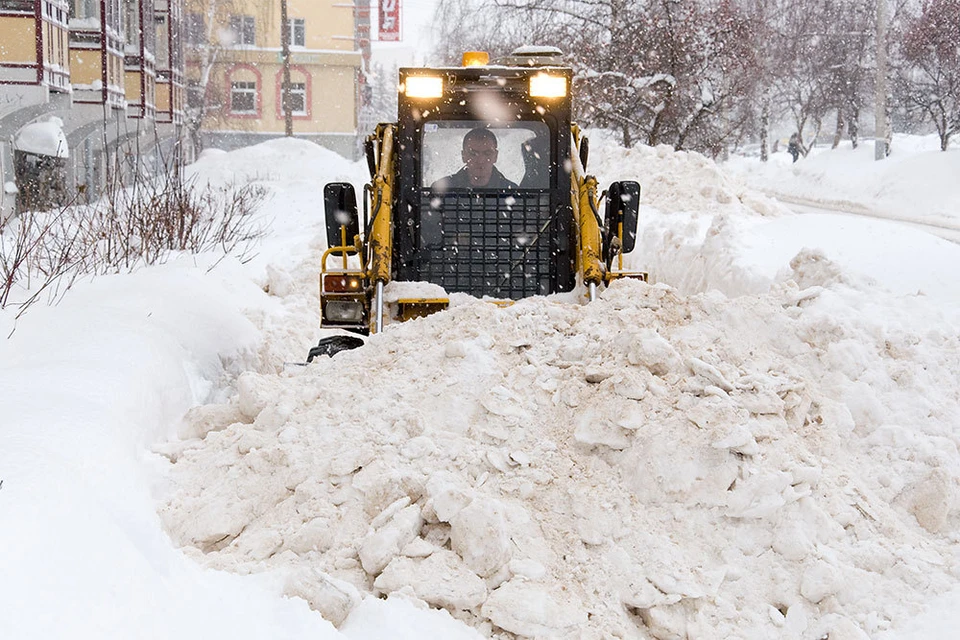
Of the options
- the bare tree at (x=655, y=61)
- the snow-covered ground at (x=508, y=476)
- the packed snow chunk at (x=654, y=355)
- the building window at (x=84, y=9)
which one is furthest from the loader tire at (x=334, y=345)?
the building window at (x=84, y=9)

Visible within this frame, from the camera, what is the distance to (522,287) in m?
7.56

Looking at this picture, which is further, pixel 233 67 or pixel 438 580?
pixel 233 67

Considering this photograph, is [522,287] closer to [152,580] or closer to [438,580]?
[438,580]

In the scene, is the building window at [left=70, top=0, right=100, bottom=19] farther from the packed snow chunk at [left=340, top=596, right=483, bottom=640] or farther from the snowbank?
the packed snow chunk at [left=340, top=596, right=483, bottom=640]

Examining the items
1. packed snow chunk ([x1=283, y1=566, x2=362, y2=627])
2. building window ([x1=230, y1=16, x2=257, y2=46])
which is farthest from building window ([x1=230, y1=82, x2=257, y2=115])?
packed snow chunk ([x1=283, y1=566, x2=362, y2=627])

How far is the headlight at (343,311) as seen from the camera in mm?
7086

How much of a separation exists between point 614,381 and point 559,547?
1015mm

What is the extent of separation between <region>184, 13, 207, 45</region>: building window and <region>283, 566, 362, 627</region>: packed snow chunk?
140 ft

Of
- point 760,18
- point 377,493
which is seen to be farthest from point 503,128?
point 760,18

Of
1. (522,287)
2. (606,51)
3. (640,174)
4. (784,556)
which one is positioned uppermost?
(606,51)

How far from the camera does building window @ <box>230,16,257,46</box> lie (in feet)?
149

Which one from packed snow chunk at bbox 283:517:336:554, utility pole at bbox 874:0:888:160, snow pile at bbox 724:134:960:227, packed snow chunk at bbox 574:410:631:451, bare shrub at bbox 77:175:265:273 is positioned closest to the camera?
packed snow chunk at bbox 283:517:336:554

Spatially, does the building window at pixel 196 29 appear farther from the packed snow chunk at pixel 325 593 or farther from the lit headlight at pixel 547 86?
the packed snow chunk at pixel 325 593

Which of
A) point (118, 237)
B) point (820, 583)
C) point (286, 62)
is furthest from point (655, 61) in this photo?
point (820, 583)
